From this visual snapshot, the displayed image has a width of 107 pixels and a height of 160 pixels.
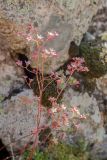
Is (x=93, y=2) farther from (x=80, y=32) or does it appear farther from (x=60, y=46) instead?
(x=60, y=46)

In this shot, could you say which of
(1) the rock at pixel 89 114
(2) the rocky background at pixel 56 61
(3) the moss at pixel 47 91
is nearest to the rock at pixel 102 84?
(2) the rocky background at pixel 56 61

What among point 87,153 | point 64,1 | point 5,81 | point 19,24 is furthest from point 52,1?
point 87,153

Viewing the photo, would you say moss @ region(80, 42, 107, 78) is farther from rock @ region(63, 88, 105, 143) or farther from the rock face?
rock @ region(63, 88, 105, 143)

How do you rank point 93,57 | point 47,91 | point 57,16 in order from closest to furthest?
point 57,16, point 47,91, point 93,57

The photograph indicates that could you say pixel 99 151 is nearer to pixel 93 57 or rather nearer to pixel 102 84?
pixel 102 84

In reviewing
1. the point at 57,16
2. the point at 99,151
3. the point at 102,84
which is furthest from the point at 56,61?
the point at 99,151

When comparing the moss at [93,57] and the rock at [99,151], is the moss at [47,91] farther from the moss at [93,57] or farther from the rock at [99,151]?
the rock at [99,151]

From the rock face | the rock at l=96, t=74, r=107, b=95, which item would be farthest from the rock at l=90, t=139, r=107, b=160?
the rock face
